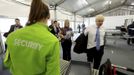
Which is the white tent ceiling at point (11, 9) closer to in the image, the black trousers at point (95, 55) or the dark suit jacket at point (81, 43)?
the dark suit jacket at point (81, 43)

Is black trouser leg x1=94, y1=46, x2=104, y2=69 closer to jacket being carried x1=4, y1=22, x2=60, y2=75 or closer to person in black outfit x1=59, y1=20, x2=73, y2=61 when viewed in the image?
person in black outfit x1=59, y1=20, x2=73, y2=61

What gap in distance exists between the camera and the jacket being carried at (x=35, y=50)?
102 centimetres

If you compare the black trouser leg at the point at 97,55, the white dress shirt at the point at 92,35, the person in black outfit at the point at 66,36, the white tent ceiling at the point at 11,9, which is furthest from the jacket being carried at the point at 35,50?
the white tent ceiling at the point at 11,9

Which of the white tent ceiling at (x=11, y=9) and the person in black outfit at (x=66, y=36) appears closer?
the person in black outfit at (x=66, y=36)

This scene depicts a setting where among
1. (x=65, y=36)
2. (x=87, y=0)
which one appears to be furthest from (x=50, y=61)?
(x=87, y=0)

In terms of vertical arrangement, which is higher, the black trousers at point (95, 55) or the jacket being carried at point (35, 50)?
the jacket being carried at point (35, 50)

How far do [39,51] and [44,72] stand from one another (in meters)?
0.17

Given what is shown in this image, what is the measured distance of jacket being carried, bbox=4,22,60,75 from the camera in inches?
40.1

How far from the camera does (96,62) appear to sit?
3213mm

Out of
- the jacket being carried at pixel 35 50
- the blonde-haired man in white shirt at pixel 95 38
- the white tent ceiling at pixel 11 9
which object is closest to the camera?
the jacket being carried at pixel 35 50

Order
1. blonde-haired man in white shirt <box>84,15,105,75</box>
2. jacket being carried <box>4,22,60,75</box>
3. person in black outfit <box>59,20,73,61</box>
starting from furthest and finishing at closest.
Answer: person in black outfit <box>59,20,73,61</box> → blonde-haired man in white shirt <box>84,15,105,75</box> → jacket being carried <box>4,22,60,75</box>

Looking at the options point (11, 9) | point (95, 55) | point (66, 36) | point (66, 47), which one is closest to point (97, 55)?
point (95, 55)

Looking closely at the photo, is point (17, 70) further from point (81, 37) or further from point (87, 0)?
point (87, 0)

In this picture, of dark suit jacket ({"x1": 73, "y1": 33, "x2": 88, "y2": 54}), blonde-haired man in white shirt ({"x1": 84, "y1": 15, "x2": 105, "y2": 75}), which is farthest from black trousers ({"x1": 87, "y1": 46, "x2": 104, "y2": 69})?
dark suit jacket ({"x1": 73, "y1": 33, "x2": 88, "y2": 54})
